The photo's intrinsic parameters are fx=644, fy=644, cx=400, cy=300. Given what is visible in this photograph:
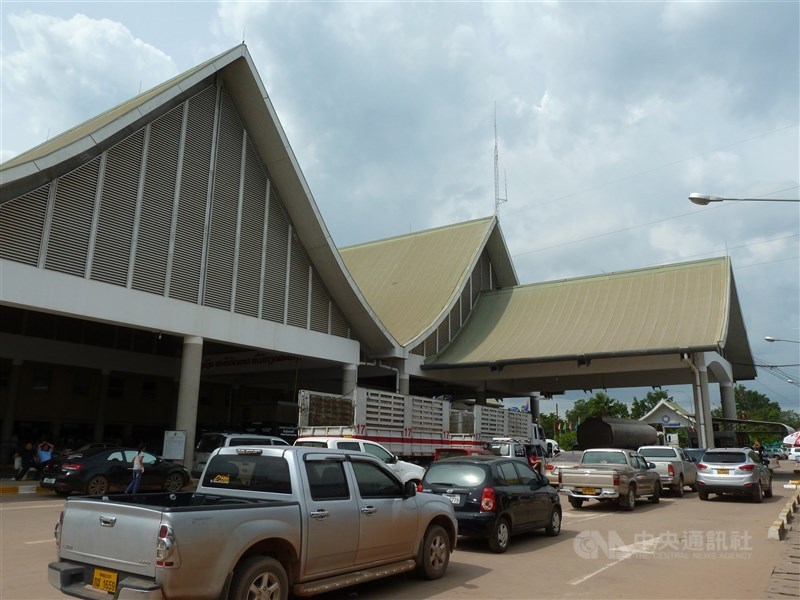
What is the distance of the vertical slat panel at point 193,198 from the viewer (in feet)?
70.4

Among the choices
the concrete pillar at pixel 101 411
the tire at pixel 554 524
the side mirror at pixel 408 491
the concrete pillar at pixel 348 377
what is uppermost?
the concrete pillar at pixel 348 377

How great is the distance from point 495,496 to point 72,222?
→ 14.7 metres

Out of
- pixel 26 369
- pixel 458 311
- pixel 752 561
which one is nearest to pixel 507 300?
pixel 458 311

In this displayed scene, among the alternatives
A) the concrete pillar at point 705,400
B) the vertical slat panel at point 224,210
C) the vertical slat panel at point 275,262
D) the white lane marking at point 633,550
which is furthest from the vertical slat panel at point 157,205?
the concrete pillar at point 705,400

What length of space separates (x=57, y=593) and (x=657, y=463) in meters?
19.5

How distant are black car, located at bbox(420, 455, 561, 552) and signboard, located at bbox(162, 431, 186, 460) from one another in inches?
469

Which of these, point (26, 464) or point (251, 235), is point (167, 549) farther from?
point (26, 464)

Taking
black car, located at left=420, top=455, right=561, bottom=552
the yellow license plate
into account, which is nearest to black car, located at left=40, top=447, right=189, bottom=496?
black car, located at left=420, top=455, right=561, bottom=552

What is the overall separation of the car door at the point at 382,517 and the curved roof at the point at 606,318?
22468 mm

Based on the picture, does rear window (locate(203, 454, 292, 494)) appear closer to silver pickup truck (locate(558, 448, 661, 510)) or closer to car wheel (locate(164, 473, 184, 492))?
silver pickup truck (locate(558, 448, 661, 510))

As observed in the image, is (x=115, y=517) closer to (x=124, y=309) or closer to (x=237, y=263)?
(x=124, y=309)

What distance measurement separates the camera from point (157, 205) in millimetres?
21078

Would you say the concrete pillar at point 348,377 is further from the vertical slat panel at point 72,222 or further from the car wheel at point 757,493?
Answer: the car wheel at point 757,493

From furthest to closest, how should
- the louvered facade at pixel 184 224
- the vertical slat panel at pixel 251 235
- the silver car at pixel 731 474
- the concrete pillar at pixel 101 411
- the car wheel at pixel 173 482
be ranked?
1. the concrete pillar at pixel 101 411
2. the vertical slat panel at pixel 251 235
3. the silver car at pixel 731 474
4. the car wheel at pixel 173 482
5. the louvered facade at pixel 184 224
